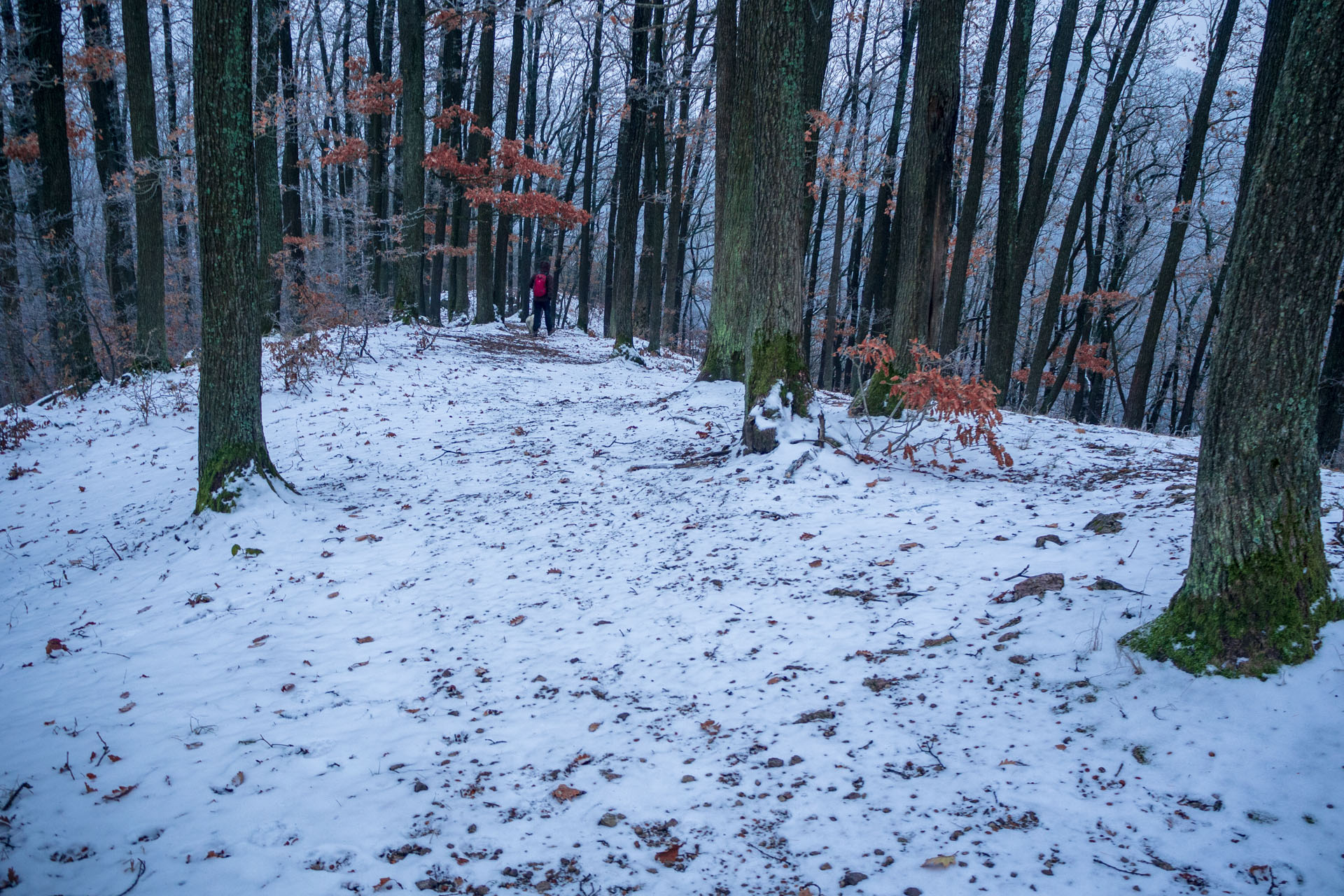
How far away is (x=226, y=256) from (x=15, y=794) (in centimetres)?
442

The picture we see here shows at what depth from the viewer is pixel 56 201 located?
11.0 metres

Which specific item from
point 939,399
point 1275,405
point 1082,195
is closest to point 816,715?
point 1275,405

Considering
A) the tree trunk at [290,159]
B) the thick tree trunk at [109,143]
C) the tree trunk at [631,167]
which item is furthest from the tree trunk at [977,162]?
the thick tree trunk at [109,143]

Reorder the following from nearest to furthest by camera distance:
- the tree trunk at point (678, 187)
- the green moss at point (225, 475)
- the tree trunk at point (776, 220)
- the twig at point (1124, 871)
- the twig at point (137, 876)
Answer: the twig at point (1124, 871) < the twig at point (137, 876) < the green moss at point (225, 475) < the tree trunk at point (776, 220) < the tree trunk at point (678, 187)

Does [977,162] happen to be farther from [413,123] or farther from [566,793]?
[566,793]

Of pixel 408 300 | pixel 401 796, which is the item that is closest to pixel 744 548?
pixel 401 796

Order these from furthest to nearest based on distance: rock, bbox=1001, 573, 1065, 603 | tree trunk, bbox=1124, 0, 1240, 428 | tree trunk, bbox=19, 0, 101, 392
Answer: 1. tree trunk, bbox=1124, 0, 1240, 428
2. tree trunk, bbox=19, 0, 101, 392
3. rock, bbox=1001, 573, 1065, 603

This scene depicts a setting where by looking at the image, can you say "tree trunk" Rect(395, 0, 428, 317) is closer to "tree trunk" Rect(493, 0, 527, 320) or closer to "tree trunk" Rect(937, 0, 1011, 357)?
"tree trunk" Rect(493, 0, 527, 320)

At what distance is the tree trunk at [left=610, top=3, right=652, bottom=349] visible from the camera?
13.9 meters

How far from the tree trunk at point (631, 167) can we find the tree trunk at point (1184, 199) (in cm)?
1074

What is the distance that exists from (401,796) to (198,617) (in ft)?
9.14

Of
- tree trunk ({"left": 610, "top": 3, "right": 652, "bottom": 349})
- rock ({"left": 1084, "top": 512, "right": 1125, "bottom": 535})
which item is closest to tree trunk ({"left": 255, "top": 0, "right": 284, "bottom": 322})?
tree trunk ({"left": 610, "top": 3, "right": 652, "bottom": 349})

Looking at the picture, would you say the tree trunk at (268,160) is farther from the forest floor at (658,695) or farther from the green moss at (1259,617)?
the green moss at (1259,617)

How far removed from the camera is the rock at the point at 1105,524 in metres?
4.26
